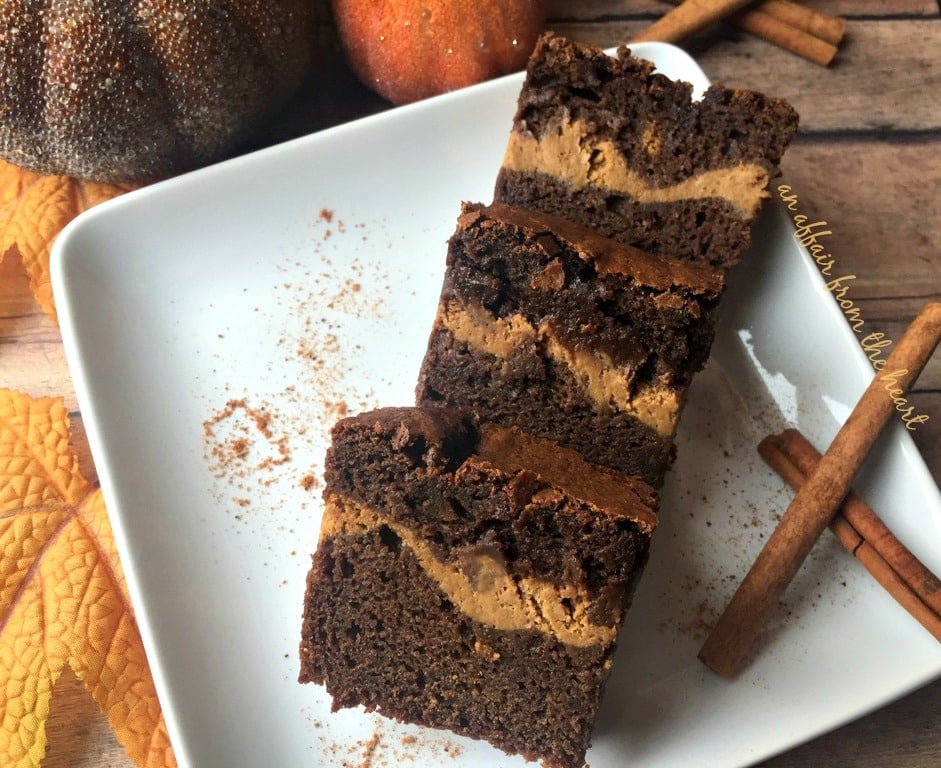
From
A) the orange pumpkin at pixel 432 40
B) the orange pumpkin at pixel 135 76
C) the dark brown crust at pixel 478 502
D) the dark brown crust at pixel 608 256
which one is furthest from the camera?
the orange pumpkin at pixel 432 40

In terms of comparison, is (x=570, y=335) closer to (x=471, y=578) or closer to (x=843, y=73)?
(x=471, y=578)

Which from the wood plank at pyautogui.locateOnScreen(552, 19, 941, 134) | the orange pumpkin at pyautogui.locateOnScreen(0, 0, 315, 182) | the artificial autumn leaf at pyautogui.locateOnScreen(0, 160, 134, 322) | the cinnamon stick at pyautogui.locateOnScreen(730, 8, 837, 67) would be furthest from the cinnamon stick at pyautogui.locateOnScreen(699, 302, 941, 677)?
the artificial autumn leaf at pyautogui.locateOnScreen(0, 160, 134, 322)

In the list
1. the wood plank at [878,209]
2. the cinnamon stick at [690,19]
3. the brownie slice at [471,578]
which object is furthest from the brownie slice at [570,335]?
the cinnamon stick at [690,19]

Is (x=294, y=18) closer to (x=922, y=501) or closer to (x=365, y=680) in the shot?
(x=365, y=680)

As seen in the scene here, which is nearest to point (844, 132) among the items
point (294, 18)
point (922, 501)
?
point (922, 501)

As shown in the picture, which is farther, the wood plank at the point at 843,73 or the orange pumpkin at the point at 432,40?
the wood plank at the point at 843,73

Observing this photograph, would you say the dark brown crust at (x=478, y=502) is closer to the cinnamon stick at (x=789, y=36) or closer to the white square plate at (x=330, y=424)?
the white square plate at (x=330, y=424)
